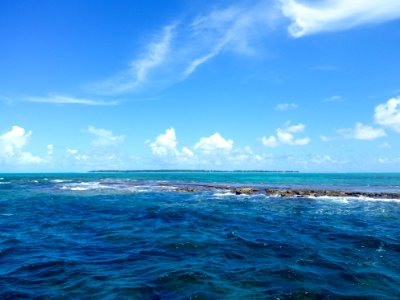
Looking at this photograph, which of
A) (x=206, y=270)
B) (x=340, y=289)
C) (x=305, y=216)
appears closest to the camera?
(x=340, y=289)

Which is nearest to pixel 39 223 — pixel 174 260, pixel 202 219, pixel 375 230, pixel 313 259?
pixel 202 219

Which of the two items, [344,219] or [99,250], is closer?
[99,250]

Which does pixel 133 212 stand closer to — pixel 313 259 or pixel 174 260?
pixel 174 260

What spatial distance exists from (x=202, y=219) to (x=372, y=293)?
56.5 ft

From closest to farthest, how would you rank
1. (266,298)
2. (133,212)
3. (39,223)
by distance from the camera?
1. (266,298)
2. (39,223)
3. (133,212)

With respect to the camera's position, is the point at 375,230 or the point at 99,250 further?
the point at 375,230

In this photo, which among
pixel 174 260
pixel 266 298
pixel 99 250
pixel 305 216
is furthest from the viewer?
pixel 305 216

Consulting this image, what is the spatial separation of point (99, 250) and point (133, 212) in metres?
14.9

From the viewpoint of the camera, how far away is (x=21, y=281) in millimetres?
12719

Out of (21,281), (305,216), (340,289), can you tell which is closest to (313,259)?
(340,289)

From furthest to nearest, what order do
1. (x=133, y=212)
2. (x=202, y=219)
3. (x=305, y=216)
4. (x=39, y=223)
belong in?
(x=133, y=212) → (x=305, y=216) → (x=202, y=219) → (x=39, y=223)

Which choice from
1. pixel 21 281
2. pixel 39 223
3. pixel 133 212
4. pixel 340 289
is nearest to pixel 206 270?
pixel 340 289

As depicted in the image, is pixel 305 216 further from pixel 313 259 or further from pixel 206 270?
pixel 206 270

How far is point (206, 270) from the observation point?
14148 mm
